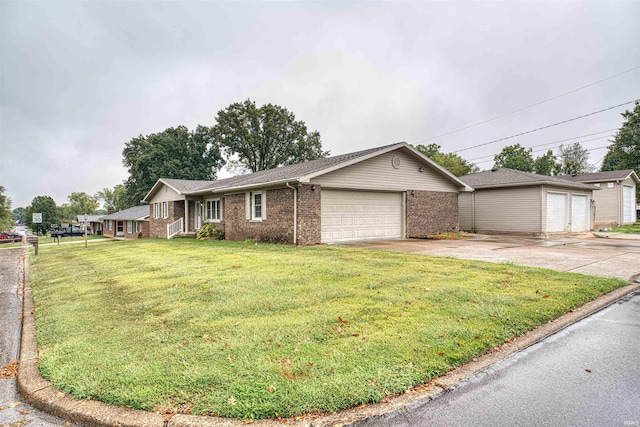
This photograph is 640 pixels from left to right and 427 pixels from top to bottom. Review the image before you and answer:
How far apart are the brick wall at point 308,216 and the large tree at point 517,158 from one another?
43.7 m

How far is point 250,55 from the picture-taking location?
19297 millimetres

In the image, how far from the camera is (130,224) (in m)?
38.9

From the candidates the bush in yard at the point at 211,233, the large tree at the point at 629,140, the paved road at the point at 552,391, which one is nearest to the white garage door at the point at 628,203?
the large tree at the point at 629,140

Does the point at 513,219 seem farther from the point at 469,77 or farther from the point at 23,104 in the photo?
the point at 23,104

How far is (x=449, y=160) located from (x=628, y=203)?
1659 cm

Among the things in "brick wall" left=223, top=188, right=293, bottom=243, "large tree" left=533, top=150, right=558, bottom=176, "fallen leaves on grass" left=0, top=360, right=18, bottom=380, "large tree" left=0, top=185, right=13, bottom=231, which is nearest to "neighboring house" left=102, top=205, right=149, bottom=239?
"large tree" left=0, top=185, right=13, bottom=231

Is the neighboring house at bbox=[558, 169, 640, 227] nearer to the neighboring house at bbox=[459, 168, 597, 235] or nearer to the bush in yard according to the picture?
the neighboring house at bbox=[459, 168, 597, 235]

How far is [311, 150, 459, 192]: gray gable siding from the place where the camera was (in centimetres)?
1377

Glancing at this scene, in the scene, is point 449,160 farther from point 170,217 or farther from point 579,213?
point 170,217

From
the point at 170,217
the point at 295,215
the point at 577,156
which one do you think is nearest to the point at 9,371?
the point at 295,215

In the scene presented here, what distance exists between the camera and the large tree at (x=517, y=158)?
47.2 metres

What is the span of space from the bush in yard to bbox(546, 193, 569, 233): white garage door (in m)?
17.7

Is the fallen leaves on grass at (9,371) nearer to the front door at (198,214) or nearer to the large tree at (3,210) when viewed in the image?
the front door at (198,214)

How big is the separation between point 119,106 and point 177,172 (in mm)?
22135
